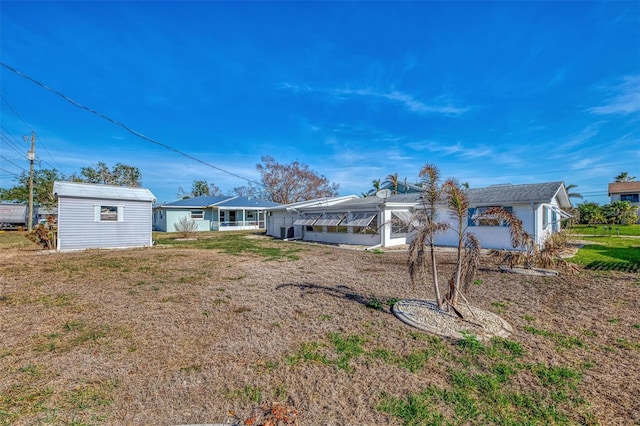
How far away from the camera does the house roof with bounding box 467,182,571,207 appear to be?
12.5 m

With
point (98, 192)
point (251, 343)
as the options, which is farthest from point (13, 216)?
point (251, 343)

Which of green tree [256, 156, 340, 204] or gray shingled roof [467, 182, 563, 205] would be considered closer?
gray shingled roof [467, 182, 563, 205]

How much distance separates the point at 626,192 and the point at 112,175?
64888mm

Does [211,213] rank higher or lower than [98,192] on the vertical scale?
lower

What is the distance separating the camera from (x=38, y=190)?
32594 mm

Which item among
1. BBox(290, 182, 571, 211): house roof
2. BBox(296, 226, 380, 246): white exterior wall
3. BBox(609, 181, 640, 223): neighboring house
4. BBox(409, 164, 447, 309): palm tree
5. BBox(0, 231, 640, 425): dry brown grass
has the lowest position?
BBox(0, 231, 640, 425): dry brown grass

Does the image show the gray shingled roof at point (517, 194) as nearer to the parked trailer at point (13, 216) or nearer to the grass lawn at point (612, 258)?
the grass lawn at point (612, 258)

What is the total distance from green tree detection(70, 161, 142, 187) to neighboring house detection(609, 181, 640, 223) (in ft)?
203

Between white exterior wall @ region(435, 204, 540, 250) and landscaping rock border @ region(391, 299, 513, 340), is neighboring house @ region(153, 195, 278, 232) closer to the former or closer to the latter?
white exterior wall @ region(435, 204, 540, 250)

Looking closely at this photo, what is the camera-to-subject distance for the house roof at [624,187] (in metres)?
31.1

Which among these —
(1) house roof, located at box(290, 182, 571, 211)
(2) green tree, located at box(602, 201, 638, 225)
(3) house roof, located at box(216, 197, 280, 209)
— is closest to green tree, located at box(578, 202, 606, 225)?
(2) green tree, located at box(602, 201, 638, 225)

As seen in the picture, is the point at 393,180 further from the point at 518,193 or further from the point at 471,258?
the point at 471,258

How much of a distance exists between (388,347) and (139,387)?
2939 millimetres

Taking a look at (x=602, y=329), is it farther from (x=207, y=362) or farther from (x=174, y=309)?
(x=174, y=309)
